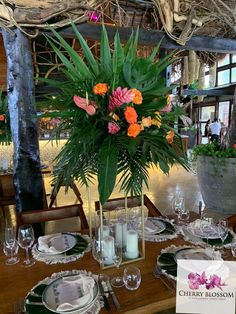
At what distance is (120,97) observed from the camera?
1.15 m

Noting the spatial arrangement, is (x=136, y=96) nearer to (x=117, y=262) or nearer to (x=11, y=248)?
(x=117, y=262)

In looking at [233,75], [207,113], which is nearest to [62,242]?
[233,75]

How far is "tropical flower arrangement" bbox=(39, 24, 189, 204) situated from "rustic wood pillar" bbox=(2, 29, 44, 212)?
1329 millimetres

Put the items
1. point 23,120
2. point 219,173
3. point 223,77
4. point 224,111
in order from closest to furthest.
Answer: point 23,120 → point 219,173 → point 223,77 → point 224,111

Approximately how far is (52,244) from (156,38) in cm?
270

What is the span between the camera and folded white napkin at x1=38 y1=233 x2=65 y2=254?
5.01 ft

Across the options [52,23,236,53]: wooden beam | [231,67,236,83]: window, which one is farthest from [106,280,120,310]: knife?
[231,67,236,83]: window

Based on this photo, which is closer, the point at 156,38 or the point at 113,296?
the point at 113,296

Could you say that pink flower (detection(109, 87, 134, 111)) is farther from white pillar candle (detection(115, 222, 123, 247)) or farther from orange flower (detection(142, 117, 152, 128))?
white pillar candle (detection(115, 222, 123, 247))

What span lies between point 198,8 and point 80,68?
2553mm

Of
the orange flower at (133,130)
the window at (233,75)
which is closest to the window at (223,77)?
the window at (233,75)

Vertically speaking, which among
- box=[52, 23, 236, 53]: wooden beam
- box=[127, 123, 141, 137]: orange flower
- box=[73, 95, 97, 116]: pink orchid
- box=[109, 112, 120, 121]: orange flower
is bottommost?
box=[127, 123, 141, 137]: orange flower

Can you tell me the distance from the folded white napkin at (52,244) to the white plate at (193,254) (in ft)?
2.22

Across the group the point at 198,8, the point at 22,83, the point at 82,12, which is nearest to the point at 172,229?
the point at 22,83
